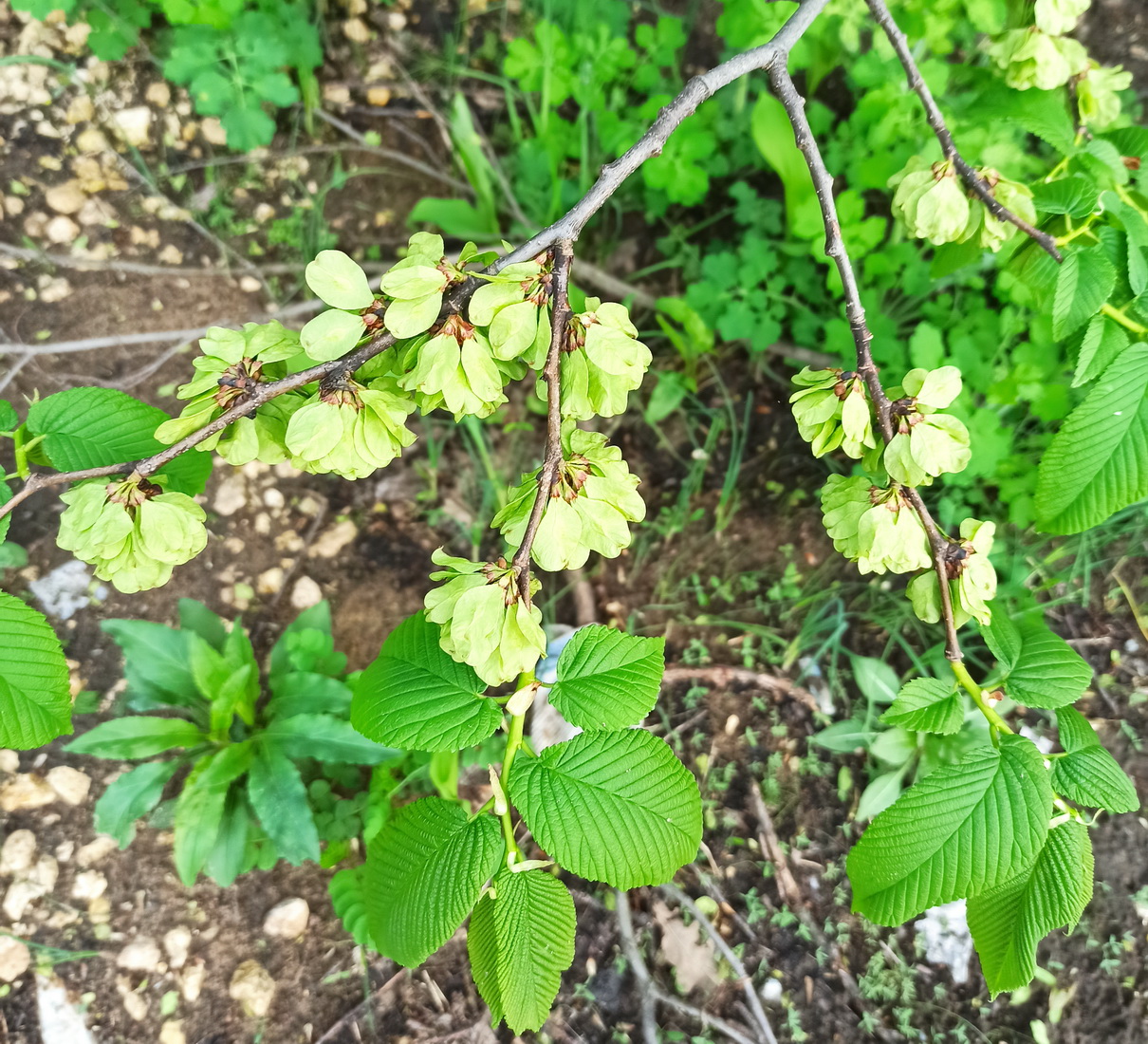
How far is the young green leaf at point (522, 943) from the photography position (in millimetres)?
962

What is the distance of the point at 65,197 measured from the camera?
2.04 metres

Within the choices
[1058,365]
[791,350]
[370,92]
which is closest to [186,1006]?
[791,350]

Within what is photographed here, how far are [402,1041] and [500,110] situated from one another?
8.17 feet

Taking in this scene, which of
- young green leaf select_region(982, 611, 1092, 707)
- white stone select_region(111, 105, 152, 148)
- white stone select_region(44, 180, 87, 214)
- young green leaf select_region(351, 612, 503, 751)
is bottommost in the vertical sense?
young green leaf select_region(982, 611, 1092, 707)

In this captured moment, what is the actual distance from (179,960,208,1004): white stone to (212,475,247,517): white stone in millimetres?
1060

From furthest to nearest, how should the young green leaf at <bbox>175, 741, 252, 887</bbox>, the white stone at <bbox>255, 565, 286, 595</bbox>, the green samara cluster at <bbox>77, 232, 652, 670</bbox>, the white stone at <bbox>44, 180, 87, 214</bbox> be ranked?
the white stone at <bbox>44, 180, 87, 214</bbox> < the white stone at <bbox>255, 565, 286, 595</bbox> < the young green leaf at <bbox>175, 741, 252, 887</bbox> < the green samara cluster at <bbox>77, 232, 652, 670</bbox>

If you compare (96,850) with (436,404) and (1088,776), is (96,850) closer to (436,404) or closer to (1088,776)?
(436,404)

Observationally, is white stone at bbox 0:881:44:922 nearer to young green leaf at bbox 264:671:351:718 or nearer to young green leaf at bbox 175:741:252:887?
young green leaf at bbox 175:741:252:887

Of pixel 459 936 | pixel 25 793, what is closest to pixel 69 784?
pixel 25 793

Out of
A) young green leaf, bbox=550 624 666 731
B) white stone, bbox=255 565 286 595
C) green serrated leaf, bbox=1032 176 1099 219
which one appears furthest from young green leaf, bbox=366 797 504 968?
green serrated leaf, bbox=1032 176 1099 219

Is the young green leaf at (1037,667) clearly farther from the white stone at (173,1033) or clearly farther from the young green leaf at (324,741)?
the white stone at (173,1033)

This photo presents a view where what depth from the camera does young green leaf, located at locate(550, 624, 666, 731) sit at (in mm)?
962

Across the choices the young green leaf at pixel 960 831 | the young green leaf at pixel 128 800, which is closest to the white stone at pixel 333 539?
the young green leaf at pixel 128 800

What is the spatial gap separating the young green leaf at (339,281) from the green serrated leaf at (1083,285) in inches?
40.4
